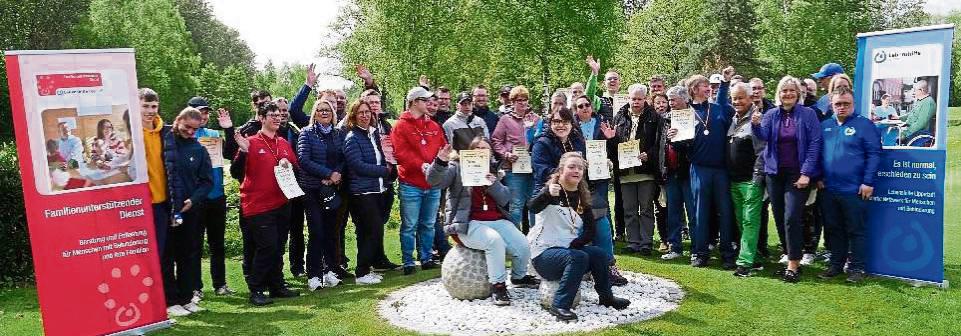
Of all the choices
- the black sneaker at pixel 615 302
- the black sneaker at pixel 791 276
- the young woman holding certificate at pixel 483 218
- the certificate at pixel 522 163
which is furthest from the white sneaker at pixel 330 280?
the black sneaker at pixel 791 276

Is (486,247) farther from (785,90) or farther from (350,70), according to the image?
(350,70)

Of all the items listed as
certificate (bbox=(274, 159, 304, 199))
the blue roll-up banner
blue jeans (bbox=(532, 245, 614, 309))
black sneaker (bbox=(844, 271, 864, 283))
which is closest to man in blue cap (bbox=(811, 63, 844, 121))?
the blue roll-up banner

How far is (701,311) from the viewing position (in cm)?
672

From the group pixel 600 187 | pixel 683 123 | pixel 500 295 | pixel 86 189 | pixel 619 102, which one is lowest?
pixel 500 295

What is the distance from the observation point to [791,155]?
7848 mm

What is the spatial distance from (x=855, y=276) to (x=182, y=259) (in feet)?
23.5

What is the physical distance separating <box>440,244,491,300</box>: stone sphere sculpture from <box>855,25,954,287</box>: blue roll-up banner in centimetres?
441

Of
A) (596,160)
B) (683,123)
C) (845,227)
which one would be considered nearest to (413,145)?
(596,160)

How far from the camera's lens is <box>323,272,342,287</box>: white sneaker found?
8555 millimetres

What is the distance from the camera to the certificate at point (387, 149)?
860 cm

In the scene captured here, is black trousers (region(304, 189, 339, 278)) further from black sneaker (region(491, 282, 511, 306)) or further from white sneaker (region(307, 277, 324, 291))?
black sneaker (region(491, 282, 511, 306))

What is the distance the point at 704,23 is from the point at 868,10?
866 cm

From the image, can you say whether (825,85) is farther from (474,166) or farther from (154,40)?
(154,40)

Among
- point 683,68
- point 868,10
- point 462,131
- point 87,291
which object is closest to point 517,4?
point 683,68
